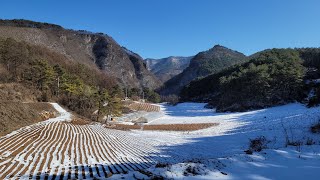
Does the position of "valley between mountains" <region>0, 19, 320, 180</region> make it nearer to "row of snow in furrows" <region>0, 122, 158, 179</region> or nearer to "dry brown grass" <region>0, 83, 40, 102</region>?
"row of snow in furrows" <region>0, 122, 158, 179</region>

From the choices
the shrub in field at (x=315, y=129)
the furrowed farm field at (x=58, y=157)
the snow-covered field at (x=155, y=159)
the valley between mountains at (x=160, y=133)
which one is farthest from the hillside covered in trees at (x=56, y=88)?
the shrub in field at (x=315, y=129)

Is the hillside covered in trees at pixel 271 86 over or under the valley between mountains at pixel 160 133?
over

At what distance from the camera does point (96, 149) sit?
19.1 metres

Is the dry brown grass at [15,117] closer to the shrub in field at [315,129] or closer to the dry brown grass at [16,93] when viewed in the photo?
the dry brown grass at [16,93]

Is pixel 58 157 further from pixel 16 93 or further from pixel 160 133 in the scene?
pixel 16 93

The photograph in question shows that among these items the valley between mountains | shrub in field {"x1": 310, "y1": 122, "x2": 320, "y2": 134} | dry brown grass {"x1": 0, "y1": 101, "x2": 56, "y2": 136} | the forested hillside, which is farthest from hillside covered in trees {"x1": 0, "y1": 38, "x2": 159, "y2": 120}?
shrub in field {"x1": 310, "y1": 122, "x2": 320, "y2": 134}

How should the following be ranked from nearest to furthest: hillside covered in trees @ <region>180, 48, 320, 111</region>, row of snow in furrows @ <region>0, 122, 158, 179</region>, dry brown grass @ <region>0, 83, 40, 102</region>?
row of snow in furrows @ <region>0, 122, 158, 179</region> → dry brown grass @ <region>0, 83, 40, 102</region> → hillside covered in trees @ <region>180, 48, 320, 111</region>

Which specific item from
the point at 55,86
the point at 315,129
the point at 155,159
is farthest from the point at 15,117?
the point at 55,86

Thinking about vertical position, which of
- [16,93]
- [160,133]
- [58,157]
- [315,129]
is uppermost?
[16,93]

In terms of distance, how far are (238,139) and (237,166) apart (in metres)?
14.6

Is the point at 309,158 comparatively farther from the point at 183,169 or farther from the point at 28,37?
the point at 28,37

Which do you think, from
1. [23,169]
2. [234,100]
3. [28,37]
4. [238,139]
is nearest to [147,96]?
[28,37]

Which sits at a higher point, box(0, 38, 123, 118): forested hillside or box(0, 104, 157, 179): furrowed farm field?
box(0, 38, 123, 118): forested hillside

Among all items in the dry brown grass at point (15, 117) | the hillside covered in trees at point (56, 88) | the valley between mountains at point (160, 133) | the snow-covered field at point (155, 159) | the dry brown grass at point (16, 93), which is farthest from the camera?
the hillside covered in trees at point (56, 88)
